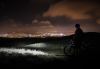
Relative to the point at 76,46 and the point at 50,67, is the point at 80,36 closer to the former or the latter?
the point at 76,46

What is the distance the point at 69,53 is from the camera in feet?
67.7

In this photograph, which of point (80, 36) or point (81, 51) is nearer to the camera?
point (80, 36)

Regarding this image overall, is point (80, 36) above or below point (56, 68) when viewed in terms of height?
above

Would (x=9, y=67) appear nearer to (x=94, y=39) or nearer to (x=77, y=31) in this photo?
(x=77, y=31)

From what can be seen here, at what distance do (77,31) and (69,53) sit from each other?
9.82 ft

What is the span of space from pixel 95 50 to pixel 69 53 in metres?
2.07

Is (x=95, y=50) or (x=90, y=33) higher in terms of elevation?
(x=90, y=33)

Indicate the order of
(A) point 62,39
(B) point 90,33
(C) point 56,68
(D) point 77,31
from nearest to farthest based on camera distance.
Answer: (C) point 56,68 < (D) point 77,31 < (B) point 90,33 < (A) point 62,39

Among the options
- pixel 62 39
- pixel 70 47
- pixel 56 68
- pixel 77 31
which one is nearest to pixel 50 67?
pixel 56 68

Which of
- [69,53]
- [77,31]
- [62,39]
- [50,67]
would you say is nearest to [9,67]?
[50,67]

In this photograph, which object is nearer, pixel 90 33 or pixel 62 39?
pixel 90 33

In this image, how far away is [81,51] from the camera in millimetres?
20516

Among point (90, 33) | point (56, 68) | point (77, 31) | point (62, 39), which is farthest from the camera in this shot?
point (62, 39)

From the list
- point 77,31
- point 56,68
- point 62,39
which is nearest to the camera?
point 56,68
